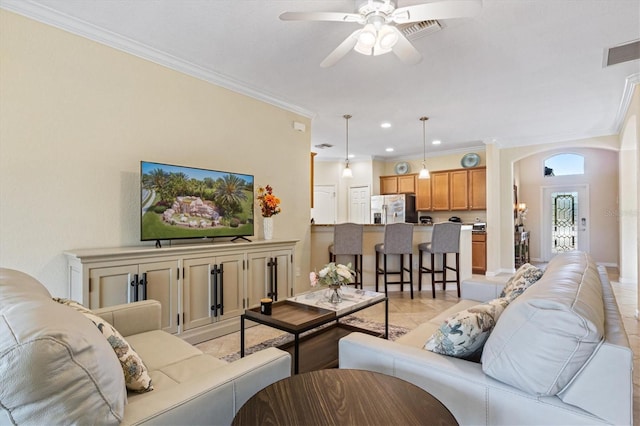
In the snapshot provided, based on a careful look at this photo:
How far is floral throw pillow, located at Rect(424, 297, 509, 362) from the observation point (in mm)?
1384

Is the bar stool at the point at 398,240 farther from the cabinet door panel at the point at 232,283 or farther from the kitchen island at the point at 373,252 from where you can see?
the cabinet door panel at the point at 232,283

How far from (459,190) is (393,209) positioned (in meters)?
1.53

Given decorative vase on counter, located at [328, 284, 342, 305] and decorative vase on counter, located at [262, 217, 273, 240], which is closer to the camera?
decorative vase on counter, located at [328, 284, 342, 305]

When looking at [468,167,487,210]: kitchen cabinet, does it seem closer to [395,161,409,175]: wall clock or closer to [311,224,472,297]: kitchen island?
[395,161,409,175]: wall clock

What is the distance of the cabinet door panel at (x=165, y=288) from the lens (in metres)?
2.70

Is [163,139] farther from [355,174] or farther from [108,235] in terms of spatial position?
[355,174]

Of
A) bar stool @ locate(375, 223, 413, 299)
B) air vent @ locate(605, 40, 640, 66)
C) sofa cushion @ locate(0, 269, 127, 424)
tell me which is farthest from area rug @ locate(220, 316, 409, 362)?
air vent @ locate(605, 40, 640, 66)

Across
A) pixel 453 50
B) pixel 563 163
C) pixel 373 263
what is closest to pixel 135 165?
pixel 453 50

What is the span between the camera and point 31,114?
2.45 meters

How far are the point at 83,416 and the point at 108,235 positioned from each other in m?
2.40

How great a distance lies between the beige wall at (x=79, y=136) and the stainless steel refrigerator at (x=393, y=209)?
5104 mm

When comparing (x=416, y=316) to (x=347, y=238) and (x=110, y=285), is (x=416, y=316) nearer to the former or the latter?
(x=347, y=238)

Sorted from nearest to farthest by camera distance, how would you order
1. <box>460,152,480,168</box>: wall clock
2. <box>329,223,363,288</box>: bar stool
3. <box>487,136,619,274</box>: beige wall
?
1. <box>329,223,363,288</box>: bar stool
2. <box>487,136,619,274</box>: beige wall
3. <box>460,152,480,168</box>: wall clock

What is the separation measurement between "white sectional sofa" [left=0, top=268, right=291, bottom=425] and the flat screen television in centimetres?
158
